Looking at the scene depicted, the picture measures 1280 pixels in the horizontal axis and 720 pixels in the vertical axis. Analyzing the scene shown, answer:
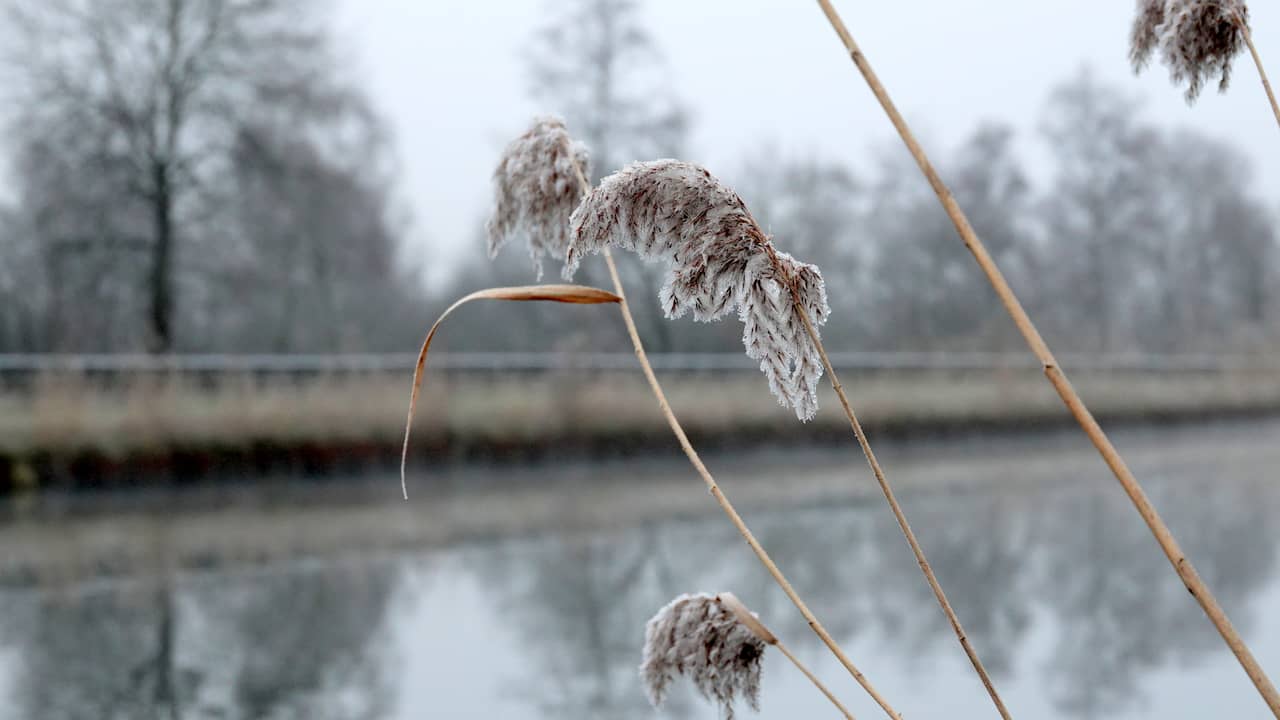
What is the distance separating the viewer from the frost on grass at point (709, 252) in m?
0.69

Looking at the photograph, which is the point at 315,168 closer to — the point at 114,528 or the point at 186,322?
the point at 186,322

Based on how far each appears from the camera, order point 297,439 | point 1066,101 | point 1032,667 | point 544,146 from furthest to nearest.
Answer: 1. point 1066,101
2. point 297,439
3. point 1032,667
4. point 544,146

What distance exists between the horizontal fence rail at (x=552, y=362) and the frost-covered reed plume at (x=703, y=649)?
7.11 meters

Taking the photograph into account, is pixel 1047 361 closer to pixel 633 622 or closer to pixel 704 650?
pixel 704 650

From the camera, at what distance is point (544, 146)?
3.37ft

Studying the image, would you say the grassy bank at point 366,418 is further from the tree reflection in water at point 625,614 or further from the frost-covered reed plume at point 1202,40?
the frost-covered reed plume at point 1202,40

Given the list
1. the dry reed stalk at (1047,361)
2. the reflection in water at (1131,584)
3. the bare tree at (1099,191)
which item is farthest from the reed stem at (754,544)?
the bare tree at (1099,191)

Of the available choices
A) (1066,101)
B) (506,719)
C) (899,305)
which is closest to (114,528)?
(506,719)

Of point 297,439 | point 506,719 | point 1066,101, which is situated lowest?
point 506,719

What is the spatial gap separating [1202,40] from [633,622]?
2966 mm

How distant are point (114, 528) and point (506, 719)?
3.42m

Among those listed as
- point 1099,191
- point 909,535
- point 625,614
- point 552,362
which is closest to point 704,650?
point 909,535

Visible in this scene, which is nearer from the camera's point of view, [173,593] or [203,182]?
[173,593]

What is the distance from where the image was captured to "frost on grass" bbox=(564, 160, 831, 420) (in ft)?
2.27
